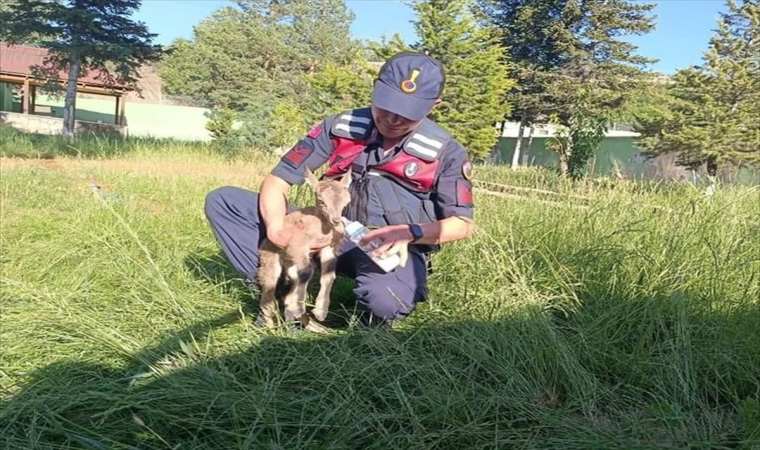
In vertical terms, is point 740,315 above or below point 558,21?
below

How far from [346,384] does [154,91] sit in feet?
142

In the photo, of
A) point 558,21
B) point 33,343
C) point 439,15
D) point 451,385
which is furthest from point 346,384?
point 558,21

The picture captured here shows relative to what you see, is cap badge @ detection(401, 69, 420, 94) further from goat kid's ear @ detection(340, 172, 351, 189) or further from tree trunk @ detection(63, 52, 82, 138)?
tree trunk @ detection(63, 52, 82, 138)

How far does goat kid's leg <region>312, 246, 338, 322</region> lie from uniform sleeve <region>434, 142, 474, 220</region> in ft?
1.80

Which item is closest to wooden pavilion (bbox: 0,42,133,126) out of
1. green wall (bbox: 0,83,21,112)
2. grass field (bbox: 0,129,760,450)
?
green wall (bbox: 0,83,21,112)

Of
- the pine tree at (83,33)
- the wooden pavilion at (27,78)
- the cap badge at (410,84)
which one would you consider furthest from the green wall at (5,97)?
the cap badge at (410,84)

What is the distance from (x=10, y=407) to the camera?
1848mm

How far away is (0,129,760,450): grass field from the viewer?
1.83m

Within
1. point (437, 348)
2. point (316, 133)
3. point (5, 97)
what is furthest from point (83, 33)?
point (437, 348)

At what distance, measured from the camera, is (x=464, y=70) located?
546 inches

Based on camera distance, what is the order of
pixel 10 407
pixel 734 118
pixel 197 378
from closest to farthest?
pixel 10 407 < pixel 197 378 < pixel 734 118

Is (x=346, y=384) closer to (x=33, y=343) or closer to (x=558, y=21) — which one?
(x=33, y=343)

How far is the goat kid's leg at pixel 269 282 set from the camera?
2.63 metres

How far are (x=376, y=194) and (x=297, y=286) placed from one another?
0.56 meters
